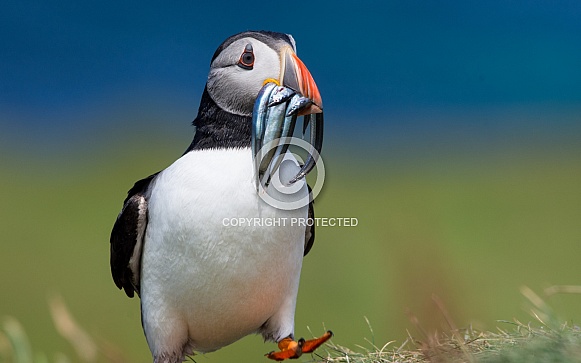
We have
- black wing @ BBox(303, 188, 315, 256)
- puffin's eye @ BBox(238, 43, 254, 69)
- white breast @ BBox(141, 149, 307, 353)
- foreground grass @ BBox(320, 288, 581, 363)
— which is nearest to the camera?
foreground grass @ BBox(320, 288, 581, 363)

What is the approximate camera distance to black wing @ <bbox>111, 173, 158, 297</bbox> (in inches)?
152

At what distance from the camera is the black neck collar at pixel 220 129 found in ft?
12.2

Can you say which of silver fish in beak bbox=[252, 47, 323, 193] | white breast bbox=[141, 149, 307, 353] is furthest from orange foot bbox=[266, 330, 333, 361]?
silver fish in beak bbox=[252, 47, 323, 193]

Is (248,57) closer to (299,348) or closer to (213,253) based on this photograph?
(213,253)

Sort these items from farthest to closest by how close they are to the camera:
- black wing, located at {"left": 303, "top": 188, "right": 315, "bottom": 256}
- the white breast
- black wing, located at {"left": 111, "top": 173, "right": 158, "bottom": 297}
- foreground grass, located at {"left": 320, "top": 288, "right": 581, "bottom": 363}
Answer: black wing, located at {"left": 303, "top": 188, "right": 315, "bottom": 256} < black wing, located at {"left": 111, "top": 173, "right": 158, "bottom": 297} < the white breast < foreground grass, located at {"left": 320, "top": 288, "right": 581, "bottom": 363}

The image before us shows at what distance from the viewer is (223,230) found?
11.7ft

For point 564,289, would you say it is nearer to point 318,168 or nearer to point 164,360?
point 318,168

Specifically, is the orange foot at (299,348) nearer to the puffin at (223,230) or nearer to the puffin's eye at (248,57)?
the puffin at (223,230)

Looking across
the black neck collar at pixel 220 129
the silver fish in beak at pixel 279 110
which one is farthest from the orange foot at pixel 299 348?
the black neck collar at pixel 220 129

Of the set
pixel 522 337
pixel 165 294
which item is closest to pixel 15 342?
pixel 165 294

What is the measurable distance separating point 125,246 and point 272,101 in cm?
107

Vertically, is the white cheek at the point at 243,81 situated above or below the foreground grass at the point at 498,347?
above

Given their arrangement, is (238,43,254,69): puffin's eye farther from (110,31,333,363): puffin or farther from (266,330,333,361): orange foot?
(266,330,333,361): orange foot

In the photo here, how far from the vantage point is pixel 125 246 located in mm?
3924
